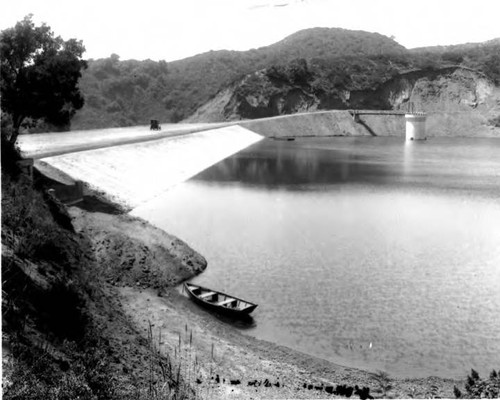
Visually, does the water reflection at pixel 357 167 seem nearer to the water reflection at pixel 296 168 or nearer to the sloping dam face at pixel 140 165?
the water reflection at pixel 296 168

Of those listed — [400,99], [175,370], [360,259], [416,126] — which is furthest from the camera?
[400,99]

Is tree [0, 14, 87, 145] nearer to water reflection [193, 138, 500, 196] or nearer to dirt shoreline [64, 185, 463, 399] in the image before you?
dirt shoreline [64, 185, 463, 399]

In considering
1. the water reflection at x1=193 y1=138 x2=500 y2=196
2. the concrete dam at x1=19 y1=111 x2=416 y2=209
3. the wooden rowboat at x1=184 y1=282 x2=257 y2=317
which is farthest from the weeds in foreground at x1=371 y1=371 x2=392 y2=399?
the water reflection at x1=193 y1=138 x2=500 y2=196

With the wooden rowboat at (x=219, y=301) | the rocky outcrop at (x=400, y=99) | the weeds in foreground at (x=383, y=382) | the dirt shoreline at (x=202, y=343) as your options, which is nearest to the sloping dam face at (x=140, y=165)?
the dirt shoreline at (x=202, y=343)

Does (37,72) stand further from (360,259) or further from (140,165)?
(360,259)

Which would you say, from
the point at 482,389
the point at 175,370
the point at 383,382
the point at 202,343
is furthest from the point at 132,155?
the point at 482,389

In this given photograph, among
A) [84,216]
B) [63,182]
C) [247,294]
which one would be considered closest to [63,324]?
[247,294]
